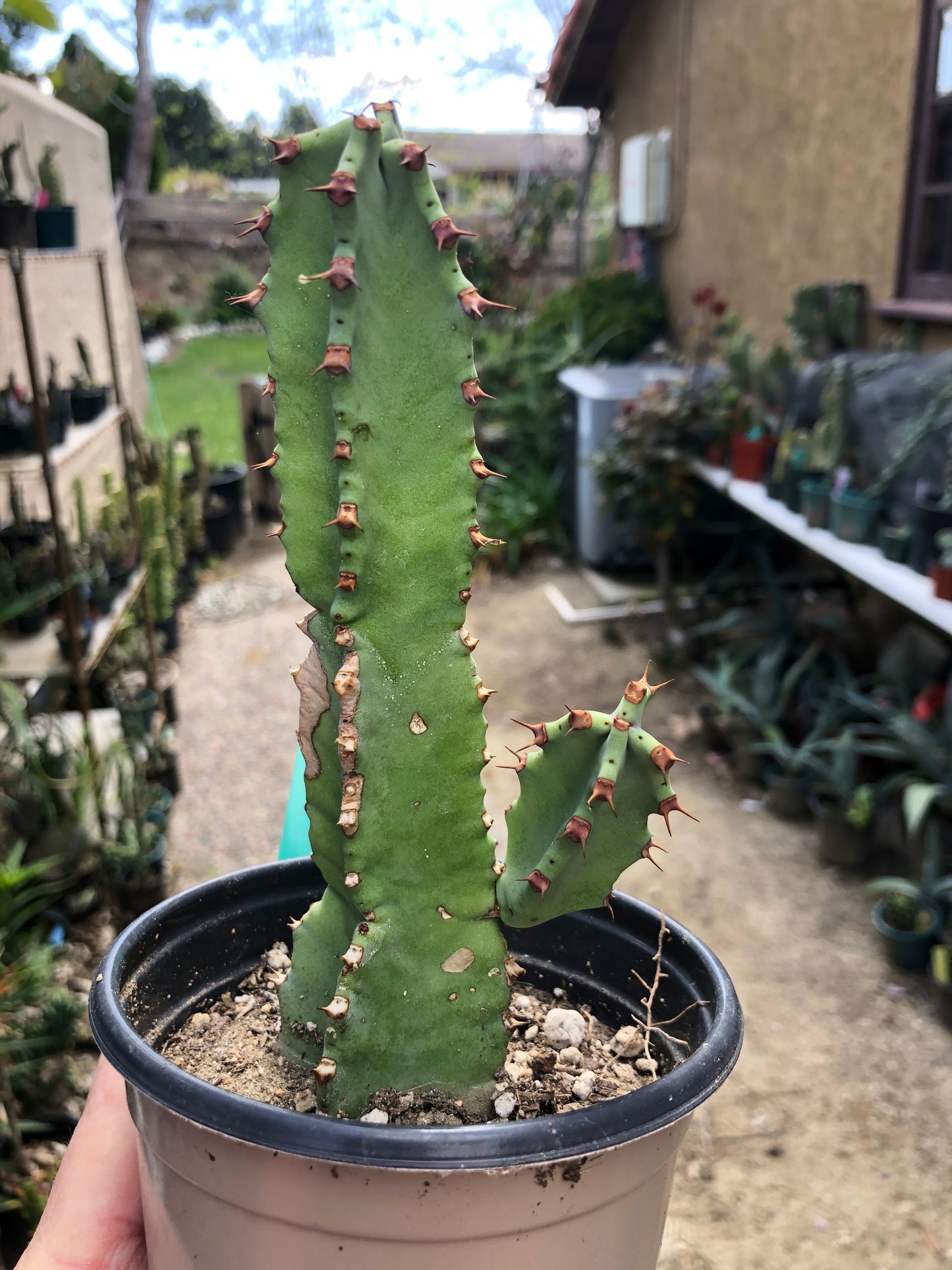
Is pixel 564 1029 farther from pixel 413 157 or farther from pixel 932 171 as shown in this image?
pixel 932 171

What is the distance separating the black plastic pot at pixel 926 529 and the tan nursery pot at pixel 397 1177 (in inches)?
97.2

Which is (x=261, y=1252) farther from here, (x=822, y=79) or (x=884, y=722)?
(x=822, y=79)

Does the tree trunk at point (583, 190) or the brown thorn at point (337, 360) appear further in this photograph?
the tree trunk at point (583, 190)

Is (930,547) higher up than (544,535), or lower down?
higher up

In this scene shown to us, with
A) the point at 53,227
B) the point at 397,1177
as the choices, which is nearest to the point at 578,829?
the point at 397,1177

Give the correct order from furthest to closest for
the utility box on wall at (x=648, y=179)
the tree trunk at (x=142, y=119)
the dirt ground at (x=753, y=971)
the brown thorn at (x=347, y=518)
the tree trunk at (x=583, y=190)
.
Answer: the tree trunk at (x=142, y=119), the tree trunk at (x=583, y=190), the utility box on wall at (x=648, y=179), the dirt ground at (x=753, y=971), the brown thorn at (x=347, y=518)

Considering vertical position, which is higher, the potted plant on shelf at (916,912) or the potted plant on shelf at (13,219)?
the potted plant on shelf at (13,219)

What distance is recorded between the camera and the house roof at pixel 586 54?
7016 millimetres

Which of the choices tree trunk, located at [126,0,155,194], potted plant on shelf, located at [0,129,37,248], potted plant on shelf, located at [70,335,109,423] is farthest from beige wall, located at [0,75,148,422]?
tree trunk, located at [126,0,155,194]

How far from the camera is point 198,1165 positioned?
736 millimetres

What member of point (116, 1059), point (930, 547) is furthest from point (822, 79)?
point (116, 1059)

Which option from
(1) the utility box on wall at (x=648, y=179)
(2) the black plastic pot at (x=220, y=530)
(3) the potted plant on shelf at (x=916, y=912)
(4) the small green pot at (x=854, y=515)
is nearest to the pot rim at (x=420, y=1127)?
(3) the potted plant on shelf at (x=916, y=912)

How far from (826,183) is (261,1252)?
4897 millimetres

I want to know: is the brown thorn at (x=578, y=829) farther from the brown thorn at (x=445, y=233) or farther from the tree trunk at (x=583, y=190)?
the tree trunk at (x=583, y=190)
